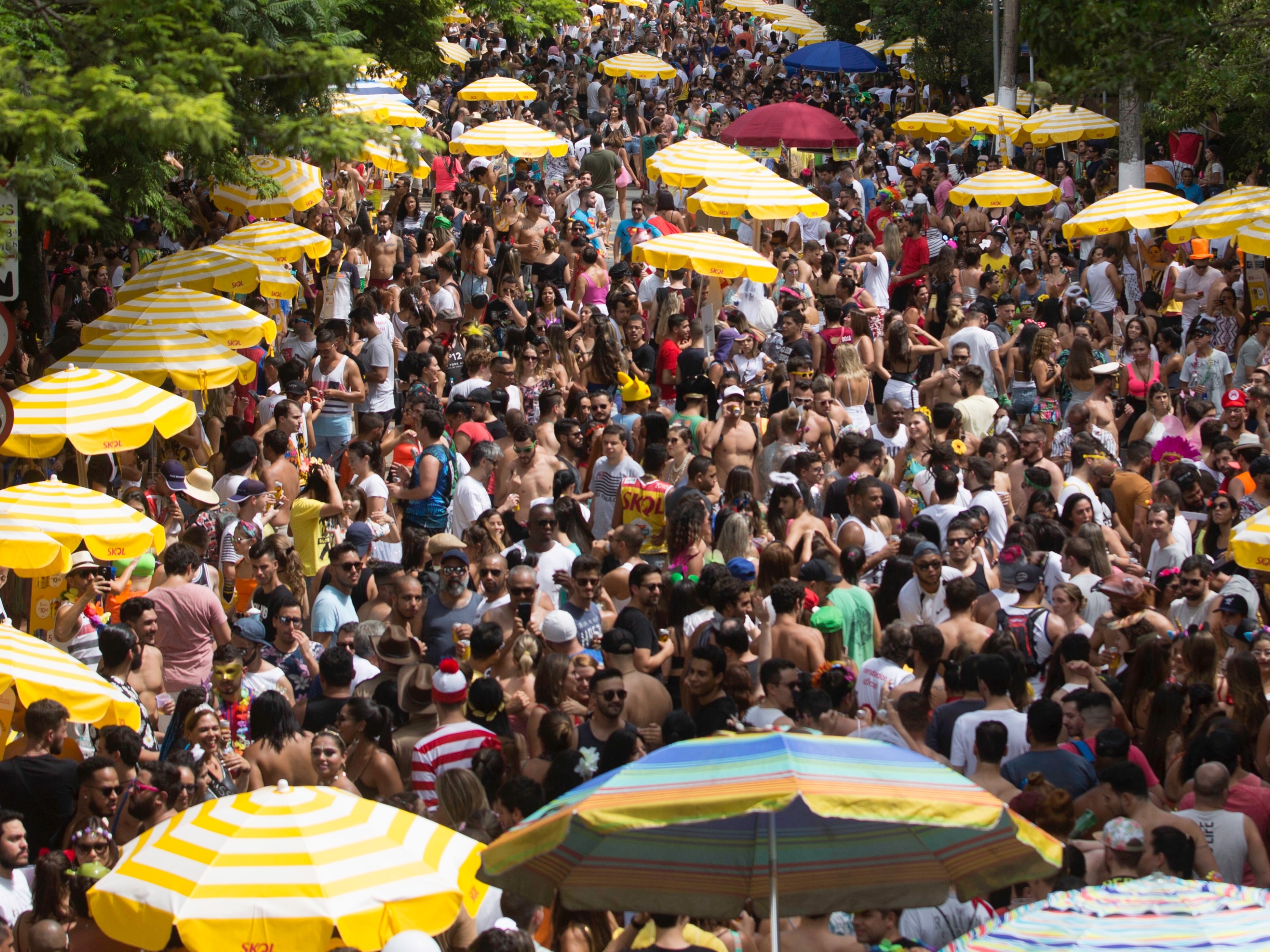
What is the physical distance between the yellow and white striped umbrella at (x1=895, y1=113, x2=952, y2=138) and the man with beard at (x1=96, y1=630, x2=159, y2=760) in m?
22.2

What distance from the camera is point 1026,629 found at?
9.12 metres

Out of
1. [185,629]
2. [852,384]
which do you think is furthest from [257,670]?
[852,384]

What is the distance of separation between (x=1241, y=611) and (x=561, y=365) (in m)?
6.86

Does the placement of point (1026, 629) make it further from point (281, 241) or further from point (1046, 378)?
point (281, 241)

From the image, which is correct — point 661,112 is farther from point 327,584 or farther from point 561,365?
point 327,584

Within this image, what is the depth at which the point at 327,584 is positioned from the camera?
379 inches

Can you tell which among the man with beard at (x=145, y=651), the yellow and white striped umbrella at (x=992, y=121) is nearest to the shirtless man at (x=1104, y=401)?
the man with beard at (x=145, y=651)

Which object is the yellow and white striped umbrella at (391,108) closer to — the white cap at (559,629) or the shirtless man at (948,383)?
the shirtless man at (948,383)

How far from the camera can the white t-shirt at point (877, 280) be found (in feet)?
57.8

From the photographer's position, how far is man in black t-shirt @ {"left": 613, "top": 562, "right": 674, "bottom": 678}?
8.86 metres

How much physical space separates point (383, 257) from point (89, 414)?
22.0ft

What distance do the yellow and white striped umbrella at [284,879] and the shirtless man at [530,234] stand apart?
12.6 m

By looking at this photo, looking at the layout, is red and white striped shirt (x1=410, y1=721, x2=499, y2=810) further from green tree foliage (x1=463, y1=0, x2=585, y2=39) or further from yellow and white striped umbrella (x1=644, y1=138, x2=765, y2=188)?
green tree foliage (x1=463, y1=0, x2=585, y2=39)

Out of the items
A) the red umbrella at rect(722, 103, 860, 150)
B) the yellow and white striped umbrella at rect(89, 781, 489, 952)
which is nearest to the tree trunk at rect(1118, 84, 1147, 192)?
the red umbrella at rect(722, 103, 860, 150)
